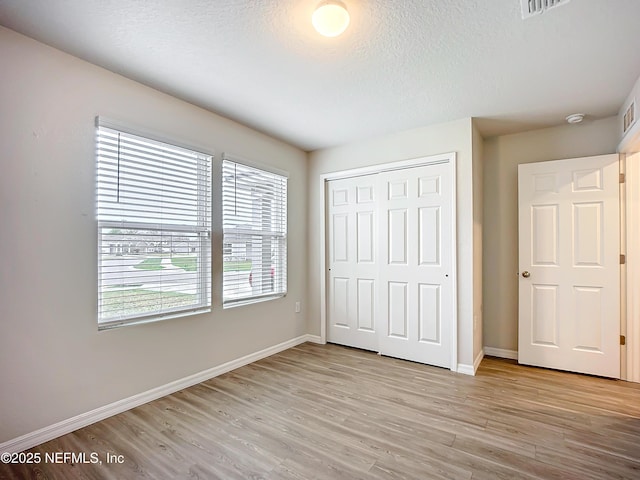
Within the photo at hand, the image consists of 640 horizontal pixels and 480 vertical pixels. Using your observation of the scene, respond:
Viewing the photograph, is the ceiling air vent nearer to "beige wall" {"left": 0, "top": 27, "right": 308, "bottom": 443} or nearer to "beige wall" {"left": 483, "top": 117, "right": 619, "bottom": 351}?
"beige wall" {"left": 483, "top": 117, "right": 619, "bottom": 351}

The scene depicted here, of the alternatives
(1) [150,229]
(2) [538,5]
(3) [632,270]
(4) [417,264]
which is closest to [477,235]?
(4) [417,264]

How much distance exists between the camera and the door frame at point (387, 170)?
10.7 ft

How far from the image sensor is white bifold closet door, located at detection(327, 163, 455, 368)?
3.39 m

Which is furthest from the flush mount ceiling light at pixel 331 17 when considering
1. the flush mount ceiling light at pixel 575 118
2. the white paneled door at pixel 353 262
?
the flush mount ceiling light at pixel 575 118

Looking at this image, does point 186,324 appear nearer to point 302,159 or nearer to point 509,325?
point 302,159

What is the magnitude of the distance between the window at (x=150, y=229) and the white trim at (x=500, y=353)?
318 cm

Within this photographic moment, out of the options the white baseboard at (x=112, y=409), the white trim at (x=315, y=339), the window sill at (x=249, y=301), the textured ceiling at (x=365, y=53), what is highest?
the textured ceiling at (x=365, y=53)

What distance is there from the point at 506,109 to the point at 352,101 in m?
1.45

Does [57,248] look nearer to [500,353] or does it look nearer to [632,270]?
[500,353]

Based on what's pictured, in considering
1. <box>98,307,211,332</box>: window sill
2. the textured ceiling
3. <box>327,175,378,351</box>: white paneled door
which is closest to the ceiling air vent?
the textured ceiling

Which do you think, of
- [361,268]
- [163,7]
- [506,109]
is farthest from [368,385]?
[163,7]

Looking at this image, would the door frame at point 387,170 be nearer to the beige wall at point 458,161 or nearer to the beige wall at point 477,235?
the beige wall at point 458,161

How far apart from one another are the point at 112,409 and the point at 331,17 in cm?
296

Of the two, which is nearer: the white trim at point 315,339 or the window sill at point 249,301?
the window sill at point 249,301
